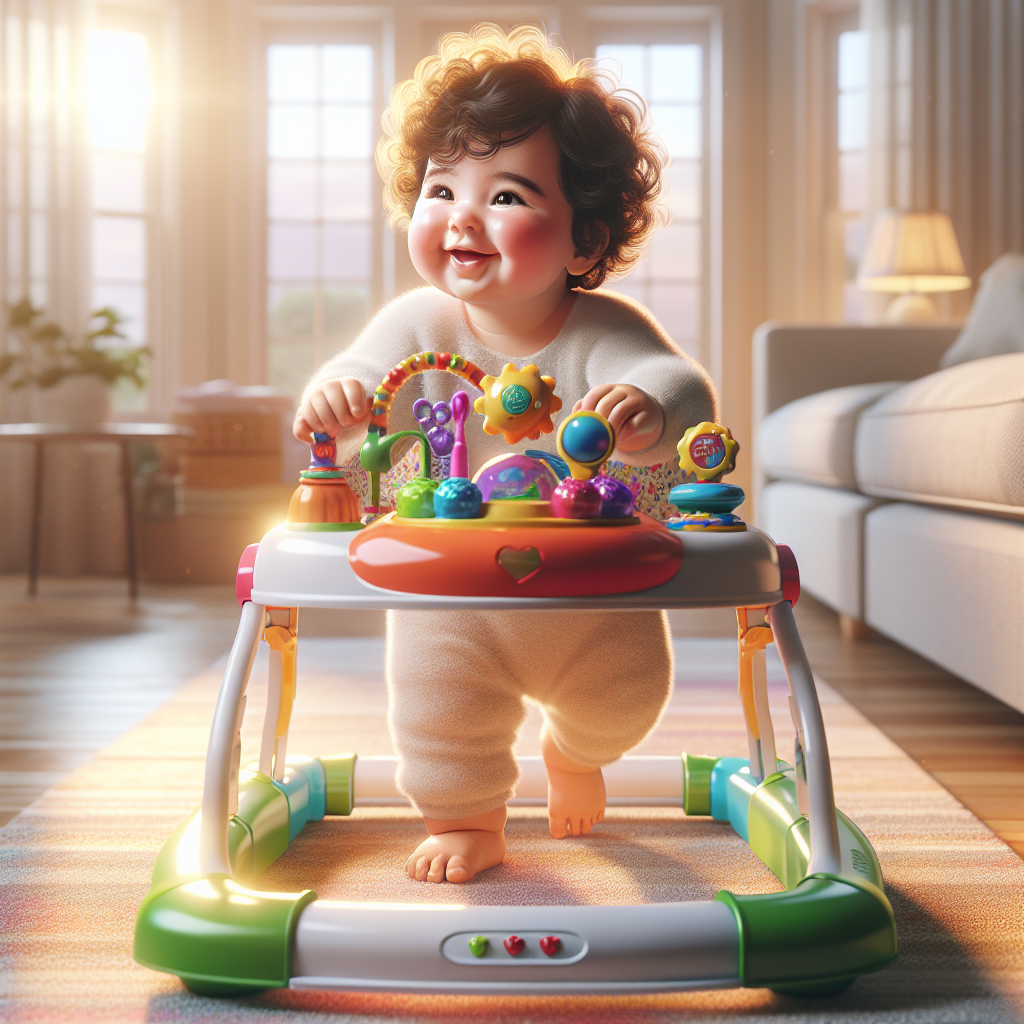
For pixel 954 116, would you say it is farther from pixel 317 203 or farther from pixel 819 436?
pixel 317 203

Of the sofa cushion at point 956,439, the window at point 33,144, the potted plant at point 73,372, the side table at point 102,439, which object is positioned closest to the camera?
the sofa cushion at point 956,439

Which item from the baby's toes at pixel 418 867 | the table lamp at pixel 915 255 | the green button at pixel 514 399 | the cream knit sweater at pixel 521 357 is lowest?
the baby's toes at pixel 418 867

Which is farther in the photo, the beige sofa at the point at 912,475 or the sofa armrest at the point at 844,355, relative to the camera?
the sofa armrest at the point at 844,355

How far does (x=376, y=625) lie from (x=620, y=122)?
135 cm

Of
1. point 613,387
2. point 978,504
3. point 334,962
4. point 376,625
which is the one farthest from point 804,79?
point 334,962

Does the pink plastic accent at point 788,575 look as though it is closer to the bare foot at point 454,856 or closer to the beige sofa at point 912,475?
the bare foot at point 454,856

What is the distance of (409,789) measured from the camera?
734 millimetres

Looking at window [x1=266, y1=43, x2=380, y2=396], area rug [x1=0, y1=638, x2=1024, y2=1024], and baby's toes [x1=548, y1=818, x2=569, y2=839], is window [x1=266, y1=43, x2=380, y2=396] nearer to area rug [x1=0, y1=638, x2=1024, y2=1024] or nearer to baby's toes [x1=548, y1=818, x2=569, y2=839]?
area rug [x1=0, y1=638, x2=1024, y2=1024]

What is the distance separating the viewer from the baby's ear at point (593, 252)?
766 millimetres

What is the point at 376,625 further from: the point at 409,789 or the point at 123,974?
the point at 123,974

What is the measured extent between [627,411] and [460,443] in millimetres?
112

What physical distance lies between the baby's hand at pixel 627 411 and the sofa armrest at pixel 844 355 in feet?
5.61

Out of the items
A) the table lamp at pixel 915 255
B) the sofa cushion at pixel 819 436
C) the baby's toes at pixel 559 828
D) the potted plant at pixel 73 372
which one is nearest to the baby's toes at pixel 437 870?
the baby's toes at pixel 559 828

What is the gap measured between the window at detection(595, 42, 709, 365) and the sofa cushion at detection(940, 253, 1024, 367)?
52.9 inches
